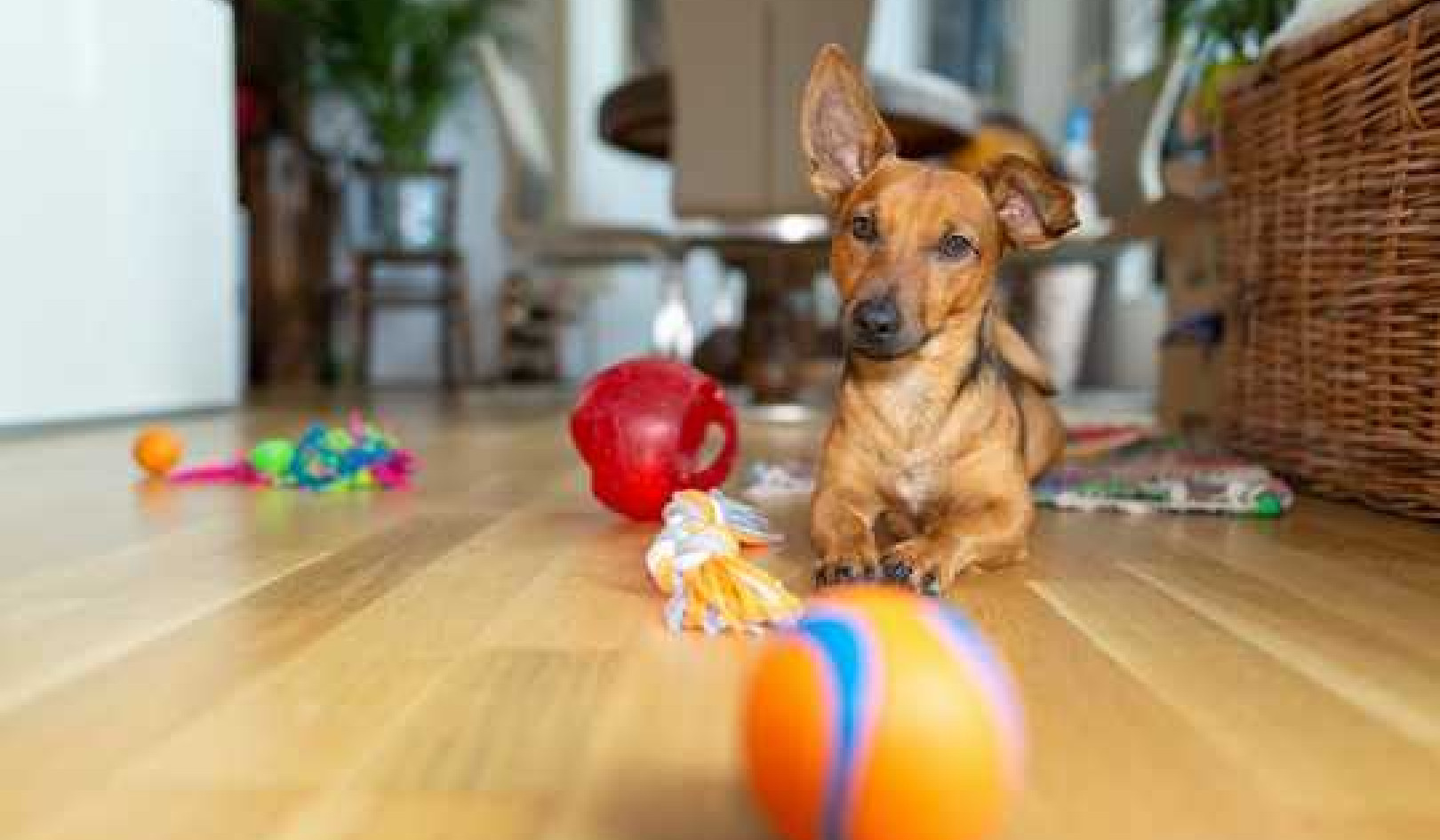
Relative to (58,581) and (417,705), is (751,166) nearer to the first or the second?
(58,581)

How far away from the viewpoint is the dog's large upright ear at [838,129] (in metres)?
1.65

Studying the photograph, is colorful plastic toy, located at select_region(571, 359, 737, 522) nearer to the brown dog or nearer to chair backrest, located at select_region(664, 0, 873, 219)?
the brown dog

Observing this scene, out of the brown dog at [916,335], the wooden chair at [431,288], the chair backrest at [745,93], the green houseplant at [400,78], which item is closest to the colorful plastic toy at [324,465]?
the brown dog at [916,335]

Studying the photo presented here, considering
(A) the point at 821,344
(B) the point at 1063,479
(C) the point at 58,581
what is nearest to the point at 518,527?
(C) the point at 58,581

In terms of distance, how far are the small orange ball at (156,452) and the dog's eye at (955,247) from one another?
5.37 feet

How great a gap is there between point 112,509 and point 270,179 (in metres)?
5.10

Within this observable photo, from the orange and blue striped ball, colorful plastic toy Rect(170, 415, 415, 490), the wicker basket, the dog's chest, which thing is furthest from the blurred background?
the orange and blue striped ball

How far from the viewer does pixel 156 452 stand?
7.88ft

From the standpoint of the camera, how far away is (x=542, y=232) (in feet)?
15.7

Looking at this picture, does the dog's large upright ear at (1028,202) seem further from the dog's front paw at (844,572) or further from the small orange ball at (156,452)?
the small orange ball at (156,452)

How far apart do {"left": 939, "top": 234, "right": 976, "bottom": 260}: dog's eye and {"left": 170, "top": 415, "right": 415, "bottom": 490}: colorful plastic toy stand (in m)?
1.25

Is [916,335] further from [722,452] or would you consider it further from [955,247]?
[722,452]

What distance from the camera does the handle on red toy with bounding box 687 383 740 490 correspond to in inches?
74.2

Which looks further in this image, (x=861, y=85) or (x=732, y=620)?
(x=861, y=85)
